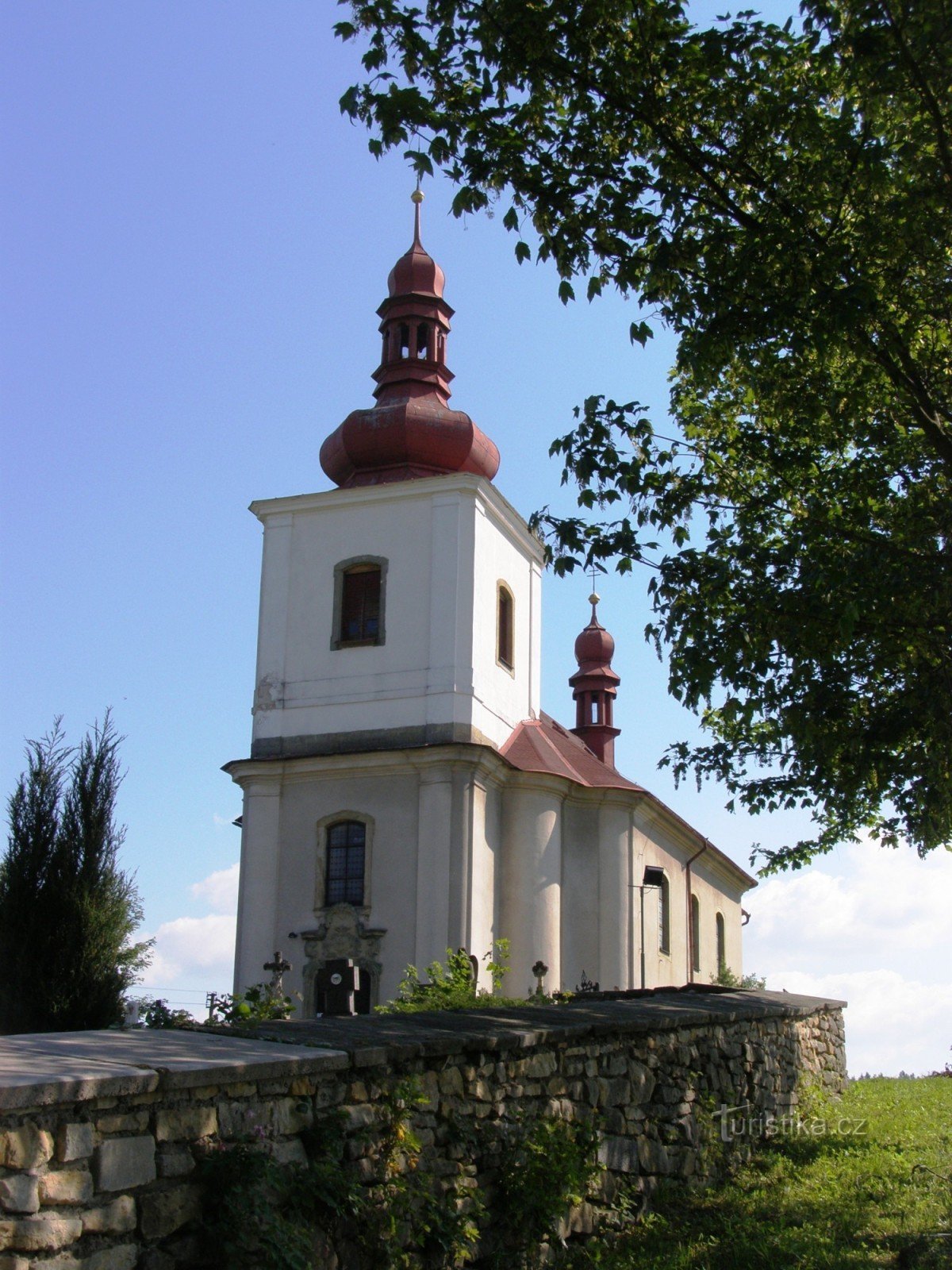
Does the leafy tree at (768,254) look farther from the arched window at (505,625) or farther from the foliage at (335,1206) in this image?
the arched window at (505,625)

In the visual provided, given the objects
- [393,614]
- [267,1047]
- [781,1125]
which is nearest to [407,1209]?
[267,1047]

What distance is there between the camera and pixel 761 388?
35.7 feet

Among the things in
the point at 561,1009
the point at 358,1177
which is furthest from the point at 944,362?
the point at 358,1177

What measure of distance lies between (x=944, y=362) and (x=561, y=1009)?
580 cm

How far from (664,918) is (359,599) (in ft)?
33.1

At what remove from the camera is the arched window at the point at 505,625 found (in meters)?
26.1

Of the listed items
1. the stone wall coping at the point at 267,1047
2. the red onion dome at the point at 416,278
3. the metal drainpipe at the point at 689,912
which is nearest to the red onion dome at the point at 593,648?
the metal drainpipe at the point at 689,912

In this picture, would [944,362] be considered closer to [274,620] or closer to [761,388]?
[761,388]

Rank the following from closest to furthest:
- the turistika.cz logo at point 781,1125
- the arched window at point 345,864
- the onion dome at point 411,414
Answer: the turistika.cz logo at point 781,1125
the arched window at point 345,864
the onion dome at point 411,414

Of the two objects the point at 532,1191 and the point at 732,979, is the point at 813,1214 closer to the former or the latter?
the point at 532,1191

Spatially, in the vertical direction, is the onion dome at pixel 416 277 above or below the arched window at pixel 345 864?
above

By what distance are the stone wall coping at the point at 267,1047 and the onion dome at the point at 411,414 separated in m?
18.4

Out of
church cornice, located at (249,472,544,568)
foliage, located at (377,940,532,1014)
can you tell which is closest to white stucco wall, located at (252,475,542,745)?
church cornice, located at (249,472,544,568)

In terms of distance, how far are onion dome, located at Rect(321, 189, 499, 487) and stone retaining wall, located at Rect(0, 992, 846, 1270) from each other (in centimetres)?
1771
